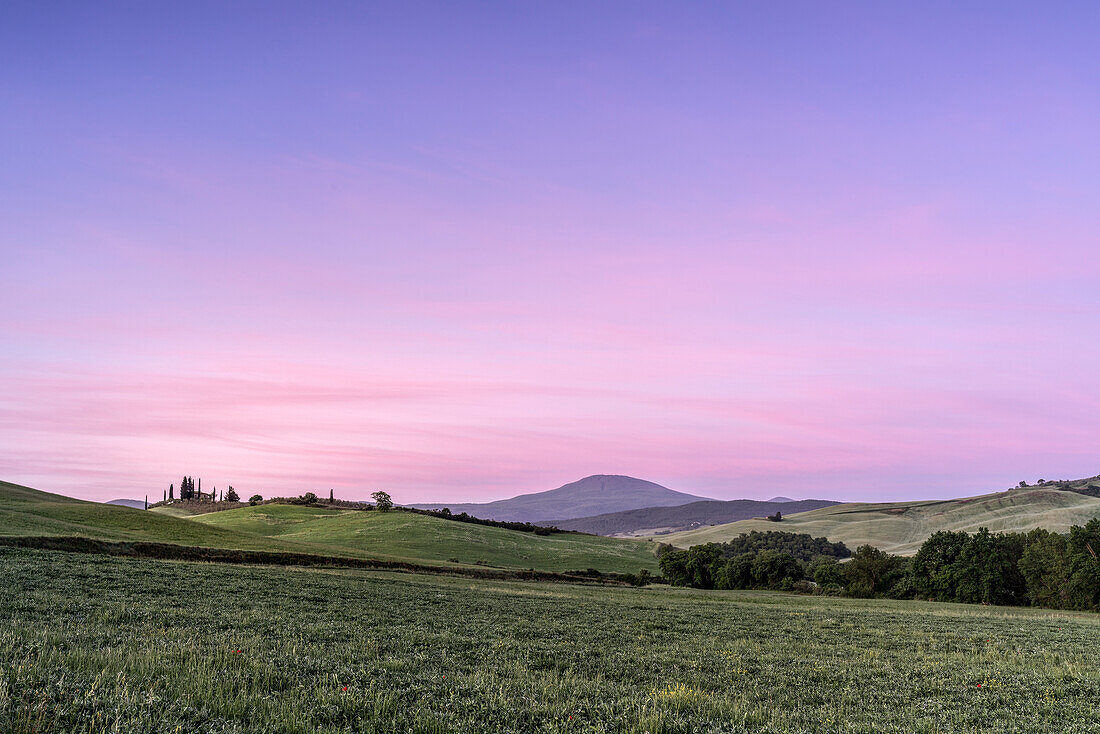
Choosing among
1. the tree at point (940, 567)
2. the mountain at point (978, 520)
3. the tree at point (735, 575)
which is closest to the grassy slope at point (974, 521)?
the mountain at point (978, 520)

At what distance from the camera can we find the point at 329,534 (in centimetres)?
11462

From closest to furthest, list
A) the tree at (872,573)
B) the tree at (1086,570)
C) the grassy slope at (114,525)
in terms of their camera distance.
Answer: the grassy slope at (114,525)
the tree at (1086,570)
the tree at (872,573)

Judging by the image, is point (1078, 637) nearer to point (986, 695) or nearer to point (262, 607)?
point (986, 695)

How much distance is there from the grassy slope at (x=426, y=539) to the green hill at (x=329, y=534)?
0.19m

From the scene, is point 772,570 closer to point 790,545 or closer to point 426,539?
point 426,539

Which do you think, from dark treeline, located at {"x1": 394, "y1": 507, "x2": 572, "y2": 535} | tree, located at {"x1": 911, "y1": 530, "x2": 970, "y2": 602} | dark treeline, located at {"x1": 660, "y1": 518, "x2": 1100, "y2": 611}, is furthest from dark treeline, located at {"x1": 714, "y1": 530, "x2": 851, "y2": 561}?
tree, located at {"x1": 911, "y1": 530, "x2": 970, "y2": 602}

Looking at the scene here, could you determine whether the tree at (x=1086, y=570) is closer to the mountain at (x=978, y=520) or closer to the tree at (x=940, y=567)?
the tree at (x=940, y=567)

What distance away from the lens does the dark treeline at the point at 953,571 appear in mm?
65062

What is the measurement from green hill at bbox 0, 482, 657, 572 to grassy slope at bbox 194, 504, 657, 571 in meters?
0.19

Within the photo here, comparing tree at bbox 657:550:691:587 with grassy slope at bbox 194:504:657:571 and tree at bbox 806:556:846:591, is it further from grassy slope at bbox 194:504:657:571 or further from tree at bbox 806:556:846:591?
tree at bbox 806:556:846:591

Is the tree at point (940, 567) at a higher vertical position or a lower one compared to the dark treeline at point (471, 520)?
higher

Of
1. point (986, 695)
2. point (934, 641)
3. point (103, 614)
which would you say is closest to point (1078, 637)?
point (934, 641)

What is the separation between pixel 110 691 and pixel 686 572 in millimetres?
97894

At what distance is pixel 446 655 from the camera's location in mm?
15805
